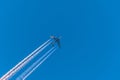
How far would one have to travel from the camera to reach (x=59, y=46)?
185ft

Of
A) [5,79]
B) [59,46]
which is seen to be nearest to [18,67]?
[5,79]

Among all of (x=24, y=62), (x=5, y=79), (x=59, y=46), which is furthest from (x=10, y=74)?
(x=59, y=46)

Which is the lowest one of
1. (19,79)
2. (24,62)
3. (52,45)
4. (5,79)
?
(5,79)

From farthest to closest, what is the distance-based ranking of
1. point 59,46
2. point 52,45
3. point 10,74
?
point 59,46 < point 52,45 < point 10,74

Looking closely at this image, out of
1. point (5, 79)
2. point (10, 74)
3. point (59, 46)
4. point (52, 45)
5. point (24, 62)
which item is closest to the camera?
point (5, 79)

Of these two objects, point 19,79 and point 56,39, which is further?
point 56,39

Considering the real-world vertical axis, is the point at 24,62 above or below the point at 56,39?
below

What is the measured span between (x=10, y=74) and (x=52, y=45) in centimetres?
2794

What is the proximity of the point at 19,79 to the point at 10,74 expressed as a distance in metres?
3.08

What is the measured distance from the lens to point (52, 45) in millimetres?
52719

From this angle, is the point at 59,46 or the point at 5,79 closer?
the point at 5,79

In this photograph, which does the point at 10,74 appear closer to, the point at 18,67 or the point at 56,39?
the point at 18,67

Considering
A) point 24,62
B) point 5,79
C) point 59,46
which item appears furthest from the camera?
point 59,46

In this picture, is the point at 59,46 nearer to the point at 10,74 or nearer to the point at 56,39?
the point at 56,39
